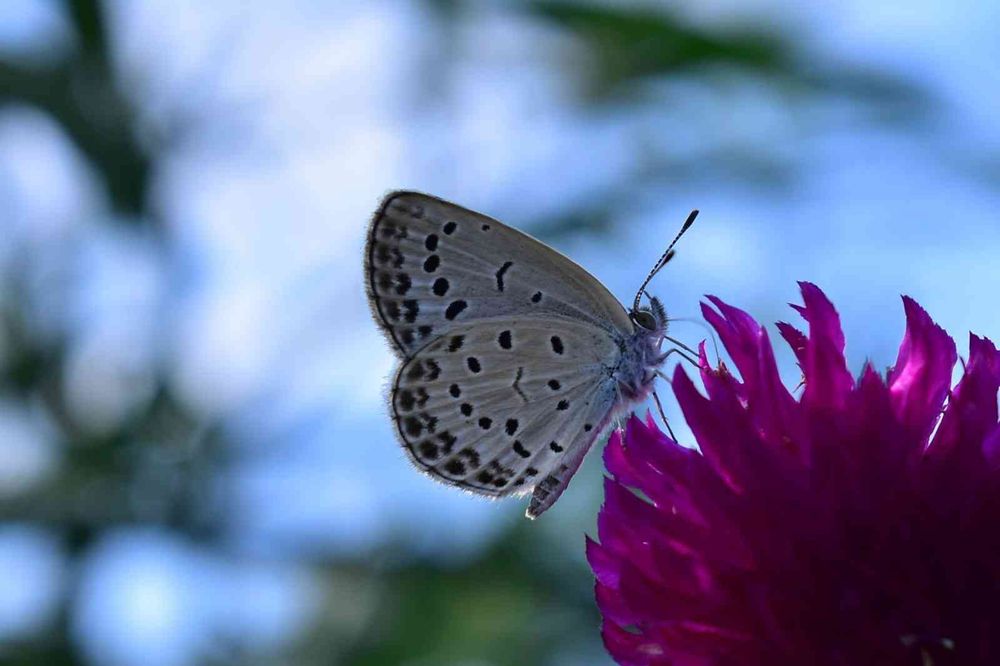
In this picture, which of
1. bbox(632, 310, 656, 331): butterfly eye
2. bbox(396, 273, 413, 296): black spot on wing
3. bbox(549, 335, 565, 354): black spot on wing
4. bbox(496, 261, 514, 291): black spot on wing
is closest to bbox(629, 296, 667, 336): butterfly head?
bbox(632, 310, 656, 331): butterfly eye

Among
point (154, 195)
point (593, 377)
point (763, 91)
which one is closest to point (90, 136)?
point (154, 195)

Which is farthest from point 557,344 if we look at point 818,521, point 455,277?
point 818,521

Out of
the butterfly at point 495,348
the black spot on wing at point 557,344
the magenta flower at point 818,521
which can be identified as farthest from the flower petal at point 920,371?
the black spot on wing at point 557,344

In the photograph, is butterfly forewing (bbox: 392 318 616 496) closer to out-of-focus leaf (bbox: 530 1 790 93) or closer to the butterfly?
the butterfly

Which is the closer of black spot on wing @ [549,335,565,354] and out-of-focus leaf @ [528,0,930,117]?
black spot on wing @ [549,335,565,354]

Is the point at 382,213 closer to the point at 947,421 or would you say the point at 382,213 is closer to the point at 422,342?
the point at 422,342

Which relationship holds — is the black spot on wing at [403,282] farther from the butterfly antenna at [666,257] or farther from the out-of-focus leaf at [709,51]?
the out-of-focus leaf at [709,51]
